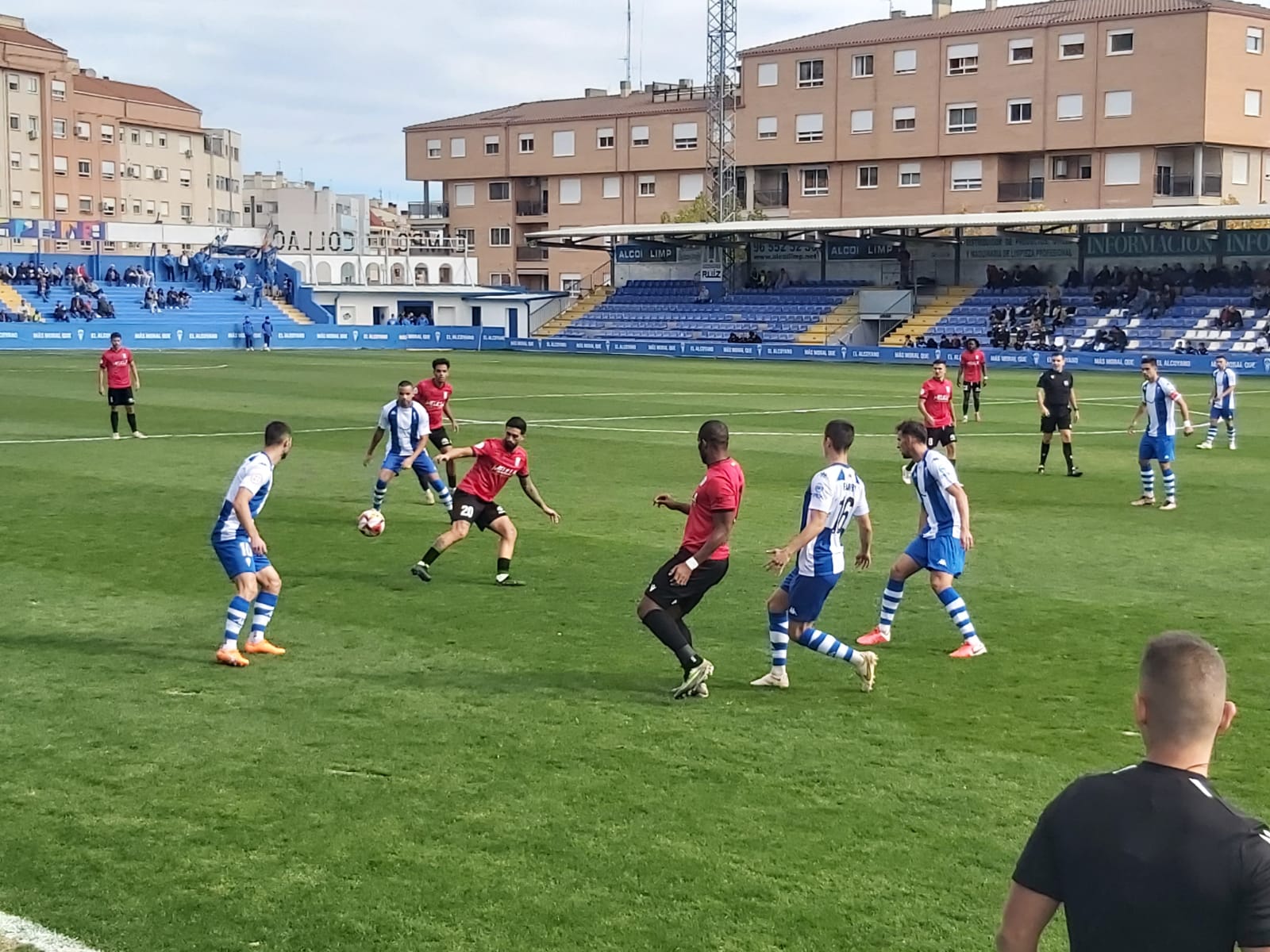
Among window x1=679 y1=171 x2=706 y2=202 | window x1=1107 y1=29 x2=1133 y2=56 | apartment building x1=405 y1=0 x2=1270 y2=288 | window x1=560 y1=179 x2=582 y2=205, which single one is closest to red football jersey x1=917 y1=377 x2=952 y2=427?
apartment building x1=405 y1=0 x2=1270 y2=288

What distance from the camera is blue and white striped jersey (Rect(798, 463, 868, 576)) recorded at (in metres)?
10.7

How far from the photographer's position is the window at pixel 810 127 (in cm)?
9206

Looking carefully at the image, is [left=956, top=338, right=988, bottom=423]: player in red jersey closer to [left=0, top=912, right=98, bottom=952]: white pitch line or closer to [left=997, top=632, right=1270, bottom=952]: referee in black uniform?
[left=0, top=912, right=98, bottom=952]: white pitch line

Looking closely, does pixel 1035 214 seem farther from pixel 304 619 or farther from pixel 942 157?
pixel 304 619

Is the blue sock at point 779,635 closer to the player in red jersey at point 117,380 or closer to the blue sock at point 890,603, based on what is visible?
the blue sock at point 890,603

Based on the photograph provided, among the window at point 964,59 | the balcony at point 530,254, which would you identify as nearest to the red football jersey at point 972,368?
the window at point 964,59

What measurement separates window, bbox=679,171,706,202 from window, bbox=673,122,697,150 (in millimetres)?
1921

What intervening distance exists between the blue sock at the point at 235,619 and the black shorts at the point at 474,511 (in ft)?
12.2

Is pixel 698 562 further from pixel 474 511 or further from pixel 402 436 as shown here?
pixel 402 436

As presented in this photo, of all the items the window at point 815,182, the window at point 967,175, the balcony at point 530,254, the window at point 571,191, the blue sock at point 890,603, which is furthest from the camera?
the balcony at point 530,254

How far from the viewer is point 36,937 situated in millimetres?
6703

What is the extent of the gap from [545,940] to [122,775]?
354 centimetres

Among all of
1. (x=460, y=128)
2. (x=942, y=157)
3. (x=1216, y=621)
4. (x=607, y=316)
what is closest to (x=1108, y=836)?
(x=1216, y=621)

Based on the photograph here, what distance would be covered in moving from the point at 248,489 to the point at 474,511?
399cm
